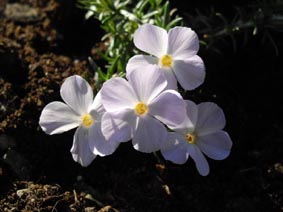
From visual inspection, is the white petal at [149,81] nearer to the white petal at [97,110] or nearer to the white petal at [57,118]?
the white petal at [97,110]

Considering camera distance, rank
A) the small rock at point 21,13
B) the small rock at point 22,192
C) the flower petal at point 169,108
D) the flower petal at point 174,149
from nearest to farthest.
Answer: the flower petal at point 169,108, the flower petal at point 174,149, the small rock at point 22,192, the small rock at point 21,13

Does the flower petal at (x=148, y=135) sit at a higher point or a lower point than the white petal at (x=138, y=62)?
lower

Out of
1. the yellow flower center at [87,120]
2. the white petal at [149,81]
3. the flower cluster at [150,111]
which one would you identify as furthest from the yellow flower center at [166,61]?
the yellow flower center at [87,120]

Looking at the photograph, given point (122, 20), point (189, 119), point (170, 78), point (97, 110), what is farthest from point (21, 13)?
point (189, 119)

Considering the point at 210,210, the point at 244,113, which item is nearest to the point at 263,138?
the point at 244,113

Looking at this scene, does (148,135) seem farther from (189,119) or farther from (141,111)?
(189,119)
